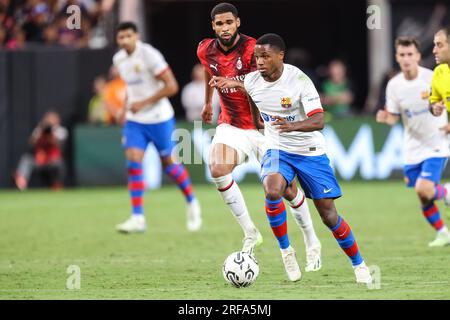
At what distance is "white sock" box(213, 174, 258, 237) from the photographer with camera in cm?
1020

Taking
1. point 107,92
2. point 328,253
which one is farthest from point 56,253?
point 107,92

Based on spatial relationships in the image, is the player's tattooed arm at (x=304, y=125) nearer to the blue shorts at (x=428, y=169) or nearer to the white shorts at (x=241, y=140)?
the white shorts at (x=241, y=140)

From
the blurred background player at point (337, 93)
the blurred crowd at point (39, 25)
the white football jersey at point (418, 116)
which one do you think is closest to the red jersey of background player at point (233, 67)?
the white football jersey at point (418, 116)

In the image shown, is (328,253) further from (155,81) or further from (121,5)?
(121,5)

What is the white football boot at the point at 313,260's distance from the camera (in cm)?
991

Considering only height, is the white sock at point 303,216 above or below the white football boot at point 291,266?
above

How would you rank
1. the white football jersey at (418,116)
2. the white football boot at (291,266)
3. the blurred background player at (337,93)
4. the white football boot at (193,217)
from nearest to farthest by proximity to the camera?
the white football boot at (291,266)
the white football jersey at (418,116)
the white football boot at (193,217)
the blurred background player at (337,93)

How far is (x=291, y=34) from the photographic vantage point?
88.1 ft

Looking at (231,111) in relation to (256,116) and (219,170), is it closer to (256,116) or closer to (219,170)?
(219,170)

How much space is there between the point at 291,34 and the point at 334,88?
5.75 meters

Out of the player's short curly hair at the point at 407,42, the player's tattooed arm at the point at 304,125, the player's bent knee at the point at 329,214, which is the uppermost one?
the player's short curly hair at the point at 407,42

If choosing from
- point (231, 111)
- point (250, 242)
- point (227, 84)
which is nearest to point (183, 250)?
point (250, 242)

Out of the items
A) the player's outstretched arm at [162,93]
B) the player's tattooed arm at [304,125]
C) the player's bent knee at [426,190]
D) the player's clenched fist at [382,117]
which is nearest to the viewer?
the player's tattooed arm at [304,125]

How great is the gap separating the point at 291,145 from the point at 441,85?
2.34 meters
